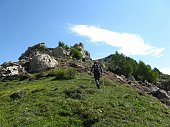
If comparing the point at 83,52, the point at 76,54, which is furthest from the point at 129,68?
the point at 76,54

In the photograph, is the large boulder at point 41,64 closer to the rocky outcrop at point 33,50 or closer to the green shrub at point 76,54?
the green shrub at point 76,54

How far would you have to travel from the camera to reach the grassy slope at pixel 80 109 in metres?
28.7

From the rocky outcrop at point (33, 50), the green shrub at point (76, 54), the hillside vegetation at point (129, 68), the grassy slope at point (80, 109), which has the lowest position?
the grassy slope at point (80, 109)

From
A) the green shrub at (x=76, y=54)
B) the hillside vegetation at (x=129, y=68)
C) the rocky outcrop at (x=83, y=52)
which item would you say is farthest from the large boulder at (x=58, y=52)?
the hillside vegetation at (x=129, y=68)

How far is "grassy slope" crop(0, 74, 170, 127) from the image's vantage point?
2866 centimetres

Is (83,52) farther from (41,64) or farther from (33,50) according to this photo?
(41,64)

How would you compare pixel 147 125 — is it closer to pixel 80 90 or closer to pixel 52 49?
pixel 80 90

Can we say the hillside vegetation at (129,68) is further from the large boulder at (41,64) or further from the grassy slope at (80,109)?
the grassy slope at (80,109)

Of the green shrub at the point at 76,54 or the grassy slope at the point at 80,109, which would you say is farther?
the green shrub at the point at 76,54

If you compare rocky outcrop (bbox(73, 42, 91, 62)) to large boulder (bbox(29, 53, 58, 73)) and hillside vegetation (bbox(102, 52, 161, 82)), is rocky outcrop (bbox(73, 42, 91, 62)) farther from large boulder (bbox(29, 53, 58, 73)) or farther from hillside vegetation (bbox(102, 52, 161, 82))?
large boulder (bbox(29, 53, 58, 73))

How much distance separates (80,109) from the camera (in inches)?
1243

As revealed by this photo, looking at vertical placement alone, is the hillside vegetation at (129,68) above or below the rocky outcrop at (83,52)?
below

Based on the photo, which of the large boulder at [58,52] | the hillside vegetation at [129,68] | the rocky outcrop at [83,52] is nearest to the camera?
the large boulder at [58,52]

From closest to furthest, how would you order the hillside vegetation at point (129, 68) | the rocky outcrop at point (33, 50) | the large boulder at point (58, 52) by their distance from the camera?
1. the large boulder at point (58, 52)
2. the rocky outcrop at point (33, 50)
3. the hillside vegetation at point (129, 68)
